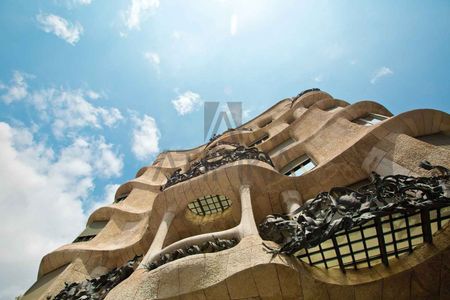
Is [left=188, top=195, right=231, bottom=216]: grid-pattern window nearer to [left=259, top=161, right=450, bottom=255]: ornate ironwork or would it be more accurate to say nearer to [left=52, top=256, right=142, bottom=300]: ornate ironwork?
[left=52, top=256, right=142, bottom=300]: ornate ironwork

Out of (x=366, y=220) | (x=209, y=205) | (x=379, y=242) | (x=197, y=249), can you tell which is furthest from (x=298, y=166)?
(x=366, y=220)

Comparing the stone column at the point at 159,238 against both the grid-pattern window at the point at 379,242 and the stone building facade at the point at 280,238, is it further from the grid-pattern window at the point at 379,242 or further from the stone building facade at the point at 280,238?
the grid-pattern window at the point at 379,242

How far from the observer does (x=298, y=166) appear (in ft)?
43.0

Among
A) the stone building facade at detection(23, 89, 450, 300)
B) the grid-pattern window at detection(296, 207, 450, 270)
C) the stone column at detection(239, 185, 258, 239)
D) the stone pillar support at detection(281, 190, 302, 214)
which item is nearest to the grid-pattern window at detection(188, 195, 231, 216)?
the stone building facade at detection(23, 89, 450, 300)

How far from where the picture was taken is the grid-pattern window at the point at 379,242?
5.74 meters

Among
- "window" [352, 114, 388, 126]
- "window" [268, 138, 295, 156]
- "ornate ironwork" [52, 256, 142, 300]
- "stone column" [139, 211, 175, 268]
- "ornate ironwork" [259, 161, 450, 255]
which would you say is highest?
"window" [268, 138, 295, 156]

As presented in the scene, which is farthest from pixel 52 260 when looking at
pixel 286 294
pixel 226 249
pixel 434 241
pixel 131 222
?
pixel 434 241

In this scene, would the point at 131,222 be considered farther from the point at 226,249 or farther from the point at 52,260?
the point at 226,249

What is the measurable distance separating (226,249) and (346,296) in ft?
8.68

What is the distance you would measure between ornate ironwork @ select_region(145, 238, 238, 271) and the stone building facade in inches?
1.1

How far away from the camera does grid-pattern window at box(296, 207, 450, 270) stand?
5742 mm

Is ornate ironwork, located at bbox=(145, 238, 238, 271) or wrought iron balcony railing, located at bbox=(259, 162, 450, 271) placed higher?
ornate ironwork, located at bbox=(145, 238, 238, 271)

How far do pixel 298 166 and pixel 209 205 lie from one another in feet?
15.6

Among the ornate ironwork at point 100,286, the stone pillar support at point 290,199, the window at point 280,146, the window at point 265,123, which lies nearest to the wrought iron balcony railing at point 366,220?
the stone pillar support at point 290,199
